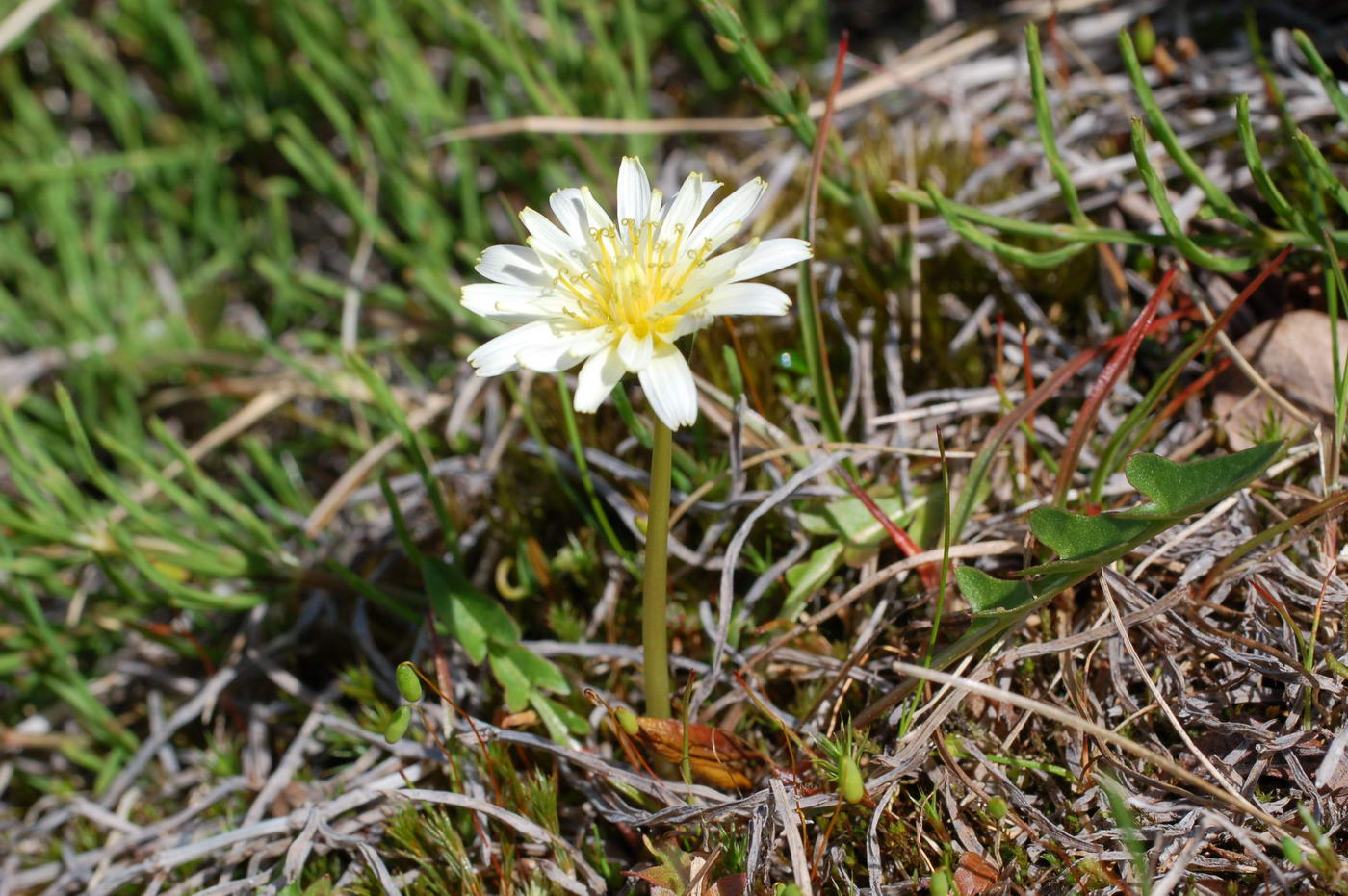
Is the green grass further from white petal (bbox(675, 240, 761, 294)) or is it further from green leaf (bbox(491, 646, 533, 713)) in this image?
white petal (bbox(675, 240, 761, 294))

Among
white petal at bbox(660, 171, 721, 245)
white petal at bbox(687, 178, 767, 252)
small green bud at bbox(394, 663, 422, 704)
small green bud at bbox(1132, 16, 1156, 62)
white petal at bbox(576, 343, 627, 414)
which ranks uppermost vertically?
white petal at bbox(660, 171, 721, 245)

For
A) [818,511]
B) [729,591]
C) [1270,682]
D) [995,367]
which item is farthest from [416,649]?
[1270,682]

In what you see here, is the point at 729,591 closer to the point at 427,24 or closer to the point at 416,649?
the point at 416,649

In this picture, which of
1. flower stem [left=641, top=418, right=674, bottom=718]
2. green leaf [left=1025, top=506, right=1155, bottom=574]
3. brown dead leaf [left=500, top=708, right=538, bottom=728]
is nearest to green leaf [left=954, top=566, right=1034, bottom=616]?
green leaf [left=1025, top=506, right=1155, bottom=574]

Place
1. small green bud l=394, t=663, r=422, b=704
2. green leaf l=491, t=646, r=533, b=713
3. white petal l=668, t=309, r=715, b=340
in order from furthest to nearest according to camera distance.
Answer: green leaf l=491, t=646, r=533, b=713, small green bud l=394, t=663, r=422, b=704, white petal l=668, t=309, r=715, b=340

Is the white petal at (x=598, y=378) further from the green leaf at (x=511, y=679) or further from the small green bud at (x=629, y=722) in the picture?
the green leaf at (x=511, y=679)

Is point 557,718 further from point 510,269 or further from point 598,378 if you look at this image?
point 510,269
